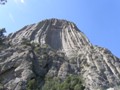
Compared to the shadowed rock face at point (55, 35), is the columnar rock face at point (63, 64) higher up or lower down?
lower down

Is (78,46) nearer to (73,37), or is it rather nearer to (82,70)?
(73,37)

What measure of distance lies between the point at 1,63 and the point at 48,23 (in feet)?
209

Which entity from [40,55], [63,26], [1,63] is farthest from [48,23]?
[1,63]

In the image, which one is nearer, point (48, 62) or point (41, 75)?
point (41, 75)

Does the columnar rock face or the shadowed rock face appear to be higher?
the shadowed rock face

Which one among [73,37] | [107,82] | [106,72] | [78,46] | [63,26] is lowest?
[107,82]

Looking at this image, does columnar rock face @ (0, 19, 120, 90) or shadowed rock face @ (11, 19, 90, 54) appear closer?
columnar rock face @ (0, 19, 120, 90)

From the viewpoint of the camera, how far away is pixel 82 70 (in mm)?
93250

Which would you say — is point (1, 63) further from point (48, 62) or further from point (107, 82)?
point (107, 82)

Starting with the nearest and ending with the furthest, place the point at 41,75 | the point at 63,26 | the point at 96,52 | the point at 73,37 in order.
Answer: the point at 41,75, the point at 96,52, the point at 73,37, the point at 63,26

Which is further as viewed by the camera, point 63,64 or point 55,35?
point 55,35

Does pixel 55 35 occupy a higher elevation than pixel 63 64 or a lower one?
higher

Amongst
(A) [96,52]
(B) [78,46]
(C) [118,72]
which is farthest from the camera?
(B) [78,46]

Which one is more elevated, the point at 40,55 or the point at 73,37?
the point at 73,37
